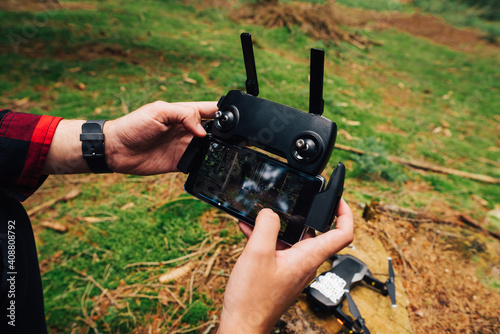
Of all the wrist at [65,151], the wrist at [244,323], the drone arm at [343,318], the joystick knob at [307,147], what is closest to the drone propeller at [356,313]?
the drone arm at [343,318]

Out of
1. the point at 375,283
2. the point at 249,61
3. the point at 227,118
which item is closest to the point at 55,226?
the point at 227,118

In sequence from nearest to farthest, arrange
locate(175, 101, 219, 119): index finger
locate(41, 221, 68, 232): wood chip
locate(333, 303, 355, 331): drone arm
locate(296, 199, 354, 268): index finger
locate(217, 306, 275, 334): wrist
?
locate(217, 306, 275, 334): wrist
locate(296, 199, 354, 268): index finger
locate(333, 303, 355, 331): drone arm
locate(175, 101, 219, 119): index finger
locate(41, 221, 68, 232): wood chip

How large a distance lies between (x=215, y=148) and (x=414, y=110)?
580cm

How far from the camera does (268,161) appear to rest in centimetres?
150

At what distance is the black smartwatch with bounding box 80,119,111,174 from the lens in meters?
1.77

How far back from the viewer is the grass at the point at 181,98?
100.0 inches

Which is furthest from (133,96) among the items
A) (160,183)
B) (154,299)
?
(154,299)

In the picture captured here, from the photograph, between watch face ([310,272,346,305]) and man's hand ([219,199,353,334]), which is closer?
man's hand ([219,199,353,334])

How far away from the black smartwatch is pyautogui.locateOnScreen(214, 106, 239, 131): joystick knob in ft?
2.85

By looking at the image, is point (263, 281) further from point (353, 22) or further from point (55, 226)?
point (353, 22)

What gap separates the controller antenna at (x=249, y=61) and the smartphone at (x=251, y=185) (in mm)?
374

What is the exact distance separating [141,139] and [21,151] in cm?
67

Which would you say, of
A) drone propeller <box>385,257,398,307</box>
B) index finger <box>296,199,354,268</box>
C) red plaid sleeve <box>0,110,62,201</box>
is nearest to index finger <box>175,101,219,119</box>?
red plaid sleeve <box>0,110,62,201</box>

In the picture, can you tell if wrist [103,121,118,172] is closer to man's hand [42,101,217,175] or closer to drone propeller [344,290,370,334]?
man's hand [42,101,217,175]
